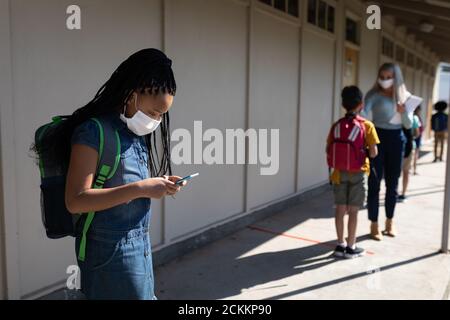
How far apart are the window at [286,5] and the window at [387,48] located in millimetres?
4954

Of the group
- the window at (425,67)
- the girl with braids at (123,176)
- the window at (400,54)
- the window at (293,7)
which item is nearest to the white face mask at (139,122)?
the girl with braids at (123,176)

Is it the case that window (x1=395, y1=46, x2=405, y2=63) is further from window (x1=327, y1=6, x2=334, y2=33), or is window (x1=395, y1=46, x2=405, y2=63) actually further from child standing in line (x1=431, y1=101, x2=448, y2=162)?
window (x1=327, y1=6, x2=334, y2=33)

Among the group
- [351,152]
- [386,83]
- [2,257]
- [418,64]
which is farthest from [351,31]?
[418,64]

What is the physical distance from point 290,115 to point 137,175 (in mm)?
4688

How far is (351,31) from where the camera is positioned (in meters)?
8.26

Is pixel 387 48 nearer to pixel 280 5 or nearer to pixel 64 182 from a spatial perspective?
pixel 280 5

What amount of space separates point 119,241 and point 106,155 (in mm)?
317

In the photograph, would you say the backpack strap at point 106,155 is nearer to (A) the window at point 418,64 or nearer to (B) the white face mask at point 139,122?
(B) the white face mask at point 139,122

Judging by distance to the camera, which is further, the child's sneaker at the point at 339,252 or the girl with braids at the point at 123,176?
the child's sneaker at the point at 339,252

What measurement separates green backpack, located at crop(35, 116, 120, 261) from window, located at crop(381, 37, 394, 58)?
981 centimetres

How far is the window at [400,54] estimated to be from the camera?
11816 millimetres

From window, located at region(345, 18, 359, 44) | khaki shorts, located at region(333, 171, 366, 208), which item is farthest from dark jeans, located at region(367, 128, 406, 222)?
window, located at region(345, 18, 359, 44)

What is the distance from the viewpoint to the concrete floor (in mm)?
3559
